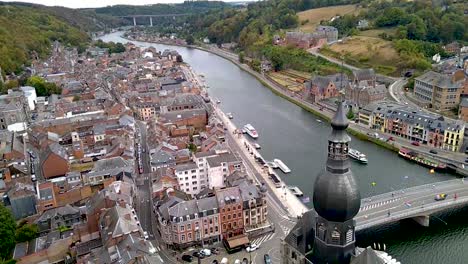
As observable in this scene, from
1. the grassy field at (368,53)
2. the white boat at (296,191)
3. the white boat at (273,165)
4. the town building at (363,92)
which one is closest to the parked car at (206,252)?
the white boat at (296,191)

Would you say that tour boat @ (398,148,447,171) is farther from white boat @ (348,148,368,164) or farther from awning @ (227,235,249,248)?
awning @ (227,235,249,248)

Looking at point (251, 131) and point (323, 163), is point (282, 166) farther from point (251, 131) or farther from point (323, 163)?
point (251, 131)

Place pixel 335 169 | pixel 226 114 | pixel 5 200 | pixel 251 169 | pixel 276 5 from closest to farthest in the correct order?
1. pixel 335 169
2. pixel 5 200
3. pixel 251 169
4. pixel 226 114
5. pixel 276 5

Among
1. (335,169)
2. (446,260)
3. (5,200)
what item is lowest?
(446,260)

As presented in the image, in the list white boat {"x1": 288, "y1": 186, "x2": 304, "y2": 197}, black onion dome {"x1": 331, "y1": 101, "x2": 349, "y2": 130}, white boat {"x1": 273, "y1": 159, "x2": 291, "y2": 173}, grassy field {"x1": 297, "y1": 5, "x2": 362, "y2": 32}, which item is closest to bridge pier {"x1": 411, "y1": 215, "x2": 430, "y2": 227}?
white boat {"x1": 288, "y1": 186, "x2": 304, "y2": 197}

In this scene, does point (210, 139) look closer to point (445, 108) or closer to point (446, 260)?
point (446, 260)

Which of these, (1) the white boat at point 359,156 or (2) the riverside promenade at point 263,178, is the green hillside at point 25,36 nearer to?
(2) the riverside promenade at point 263,178

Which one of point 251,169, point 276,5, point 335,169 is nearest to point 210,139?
point 251,169
